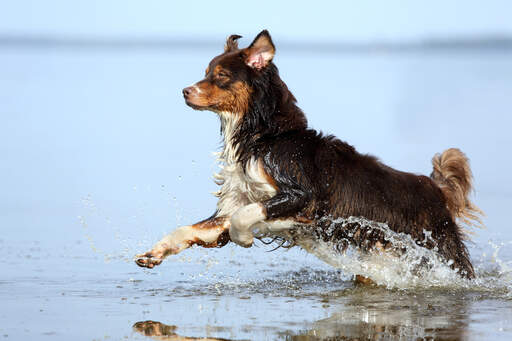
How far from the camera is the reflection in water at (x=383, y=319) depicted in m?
6.22

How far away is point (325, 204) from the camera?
26.2 ft

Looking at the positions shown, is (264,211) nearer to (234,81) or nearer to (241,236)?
(241,236)

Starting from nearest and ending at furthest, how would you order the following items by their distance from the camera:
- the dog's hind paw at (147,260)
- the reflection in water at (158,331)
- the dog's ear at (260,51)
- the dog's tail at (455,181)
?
1. the reflection in water at (158,331)
2. the dog's hind paw at (147,260)
3. the dog's ear at (260,51)
4. the dog's tail at (455,181)

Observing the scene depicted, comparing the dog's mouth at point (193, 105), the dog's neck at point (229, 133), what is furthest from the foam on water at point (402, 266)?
the dog's mouth at point (193, 105)

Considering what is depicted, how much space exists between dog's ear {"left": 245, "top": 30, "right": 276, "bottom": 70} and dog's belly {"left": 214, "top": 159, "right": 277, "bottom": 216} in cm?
81

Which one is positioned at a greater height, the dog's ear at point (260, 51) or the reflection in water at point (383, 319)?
the dog's ear at point (260, 51)

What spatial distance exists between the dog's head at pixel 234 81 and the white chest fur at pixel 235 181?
153 mm

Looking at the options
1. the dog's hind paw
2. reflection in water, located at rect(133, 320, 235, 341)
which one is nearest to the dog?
the dog's hind paw

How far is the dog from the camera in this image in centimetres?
785

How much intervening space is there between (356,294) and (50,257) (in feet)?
9.99

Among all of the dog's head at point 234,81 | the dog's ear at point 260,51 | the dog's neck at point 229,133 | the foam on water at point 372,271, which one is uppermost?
the dog's ear at point 260,51

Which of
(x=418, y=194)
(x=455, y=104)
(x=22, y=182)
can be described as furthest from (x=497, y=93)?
(x=418, y=194)

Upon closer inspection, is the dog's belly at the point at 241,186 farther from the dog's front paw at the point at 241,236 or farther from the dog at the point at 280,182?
the dog's front paw at the point at 241,236

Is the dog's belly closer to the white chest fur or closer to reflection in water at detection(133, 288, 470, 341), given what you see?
the white chest fur
